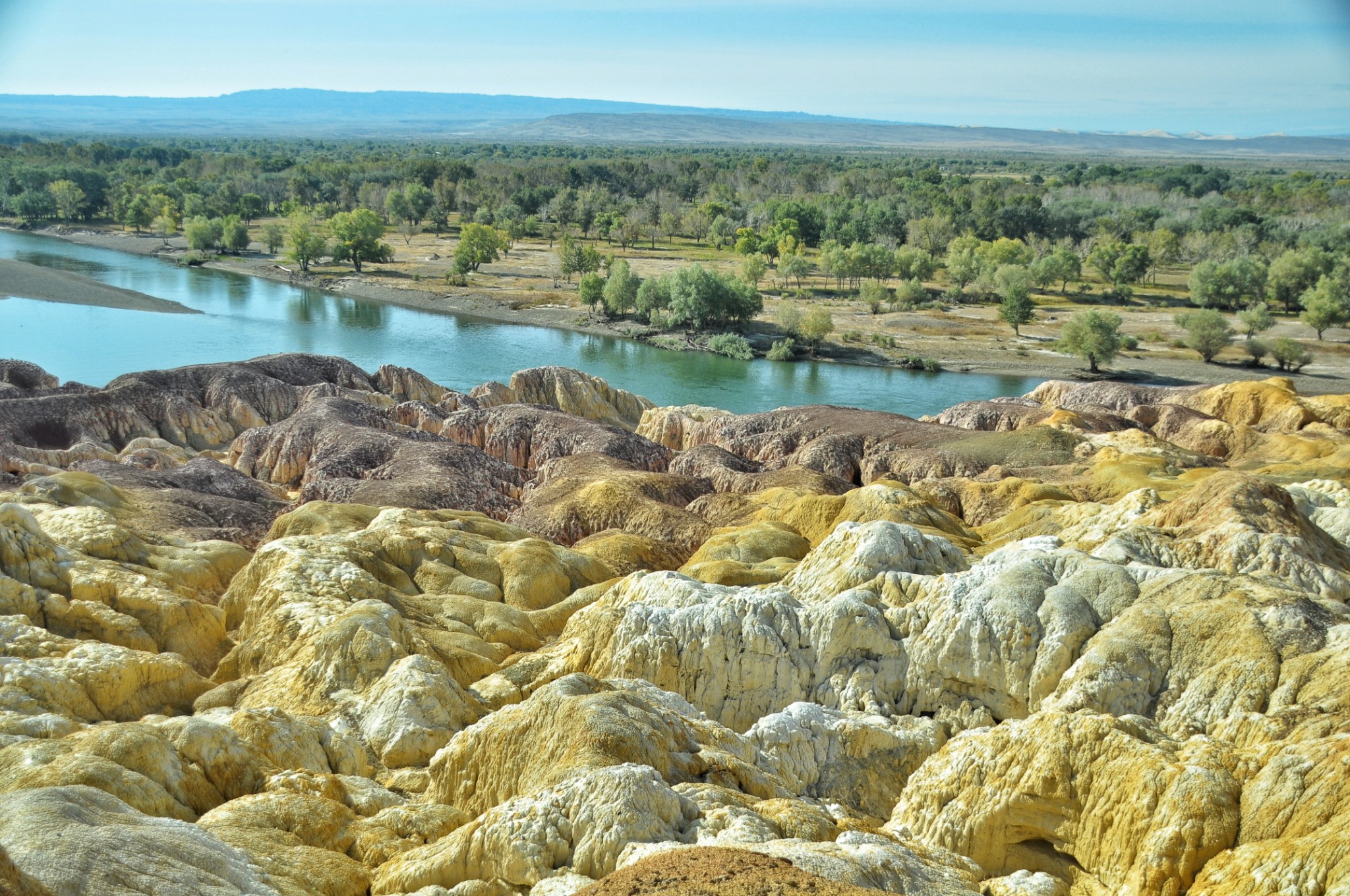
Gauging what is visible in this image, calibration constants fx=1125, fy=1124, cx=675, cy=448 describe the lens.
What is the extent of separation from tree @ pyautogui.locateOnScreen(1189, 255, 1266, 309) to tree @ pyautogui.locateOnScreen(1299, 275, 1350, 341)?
23.4ft

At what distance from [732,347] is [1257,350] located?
47509 millimetres

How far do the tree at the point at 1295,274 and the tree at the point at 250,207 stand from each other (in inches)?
5489

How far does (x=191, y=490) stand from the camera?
1577 inches

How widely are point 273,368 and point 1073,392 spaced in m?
45.3

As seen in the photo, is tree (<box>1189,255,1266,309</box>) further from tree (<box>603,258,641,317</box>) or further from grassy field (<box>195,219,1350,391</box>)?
tree (<box>603,258,641,317</box>)

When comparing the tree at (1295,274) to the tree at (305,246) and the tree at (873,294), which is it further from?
the tree at (305,246)

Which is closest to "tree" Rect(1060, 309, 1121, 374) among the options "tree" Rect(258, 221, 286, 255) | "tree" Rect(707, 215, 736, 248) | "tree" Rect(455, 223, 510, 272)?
"tree" Rect(455, 223, 510, 272)

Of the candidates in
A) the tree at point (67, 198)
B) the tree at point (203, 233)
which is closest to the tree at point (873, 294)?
the tree at point (203, 233)

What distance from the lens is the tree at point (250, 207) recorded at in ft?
573

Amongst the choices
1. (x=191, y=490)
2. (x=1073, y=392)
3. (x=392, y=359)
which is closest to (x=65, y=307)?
(x=392, y=359)

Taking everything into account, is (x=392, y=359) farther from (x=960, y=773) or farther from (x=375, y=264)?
(x=960, y=773)

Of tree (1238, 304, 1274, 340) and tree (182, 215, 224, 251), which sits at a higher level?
tree (182, 215, 224, 251)

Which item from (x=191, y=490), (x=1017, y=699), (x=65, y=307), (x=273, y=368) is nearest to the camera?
(x=1017, y=699)

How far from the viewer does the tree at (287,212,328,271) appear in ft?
458
